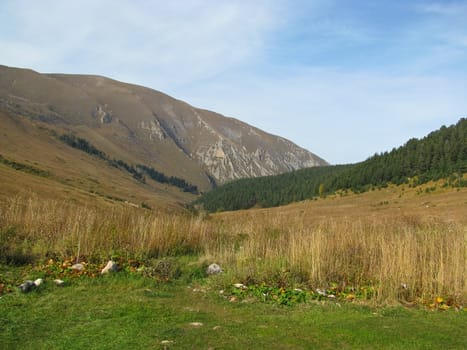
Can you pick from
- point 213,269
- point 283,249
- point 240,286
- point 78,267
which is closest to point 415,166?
point 283,249

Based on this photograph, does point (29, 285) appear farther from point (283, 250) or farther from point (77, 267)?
point (283, 250)

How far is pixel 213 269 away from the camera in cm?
1049

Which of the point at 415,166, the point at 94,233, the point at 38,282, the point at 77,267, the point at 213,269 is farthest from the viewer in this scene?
the point at 415,166

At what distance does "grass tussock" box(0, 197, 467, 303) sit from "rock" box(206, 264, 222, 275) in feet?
0.73

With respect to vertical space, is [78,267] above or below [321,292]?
below

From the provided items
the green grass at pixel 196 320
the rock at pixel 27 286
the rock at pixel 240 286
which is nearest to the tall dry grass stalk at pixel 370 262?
the rock at pixel 240 286

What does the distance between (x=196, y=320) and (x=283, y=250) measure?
5.01 m

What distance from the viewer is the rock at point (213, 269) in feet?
34.1

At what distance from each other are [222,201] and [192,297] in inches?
6318

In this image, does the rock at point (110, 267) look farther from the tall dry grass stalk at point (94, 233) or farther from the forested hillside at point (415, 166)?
the forested hillside at point (415, 166)

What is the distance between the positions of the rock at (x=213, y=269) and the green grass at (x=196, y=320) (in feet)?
5.96

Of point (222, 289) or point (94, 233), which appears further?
point (94, 233)

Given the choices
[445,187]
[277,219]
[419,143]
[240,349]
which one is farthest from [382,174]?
[240,349]

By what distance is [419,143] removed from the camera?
3708 inches
